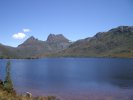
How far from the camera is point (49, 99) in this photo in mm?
48219

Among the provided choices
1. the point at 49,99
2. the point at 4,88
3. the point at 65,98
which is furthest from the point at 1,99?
the point at 65,98

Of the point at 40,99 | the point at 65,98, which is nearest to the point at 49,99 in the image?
the point at 40,99

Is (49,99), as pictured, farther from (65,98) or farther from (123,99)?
(123,99)

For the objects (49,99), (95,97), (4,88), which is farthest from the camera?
(95,97)

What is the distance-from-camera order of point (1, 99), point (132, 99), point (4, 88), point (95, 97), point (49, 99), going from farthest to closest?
1. point (95, 97)
2. point (132, 99)
3. point (49, 99)
4. point (4, 88)
5. point (1, 99)

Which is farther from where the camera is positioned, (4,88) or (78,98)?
(78,98)

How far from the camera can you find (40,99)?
44875mm

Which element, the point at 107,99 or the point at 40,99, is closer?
the point at 40,99

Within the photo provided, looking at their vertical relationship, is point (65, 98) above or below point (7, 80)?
below

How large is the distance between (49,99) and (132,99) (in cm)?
1919

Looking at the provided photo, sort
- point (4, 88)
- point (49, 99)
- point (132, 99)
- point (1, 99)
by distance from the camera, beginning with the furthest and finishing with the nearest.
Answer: point (132, 99) < point (49, 99) < point (4, 88) < point (1, 99)

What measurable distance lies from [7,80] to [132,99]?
28.0m

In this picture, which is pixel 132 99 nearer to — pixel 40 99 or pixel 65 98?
pixel 65 98

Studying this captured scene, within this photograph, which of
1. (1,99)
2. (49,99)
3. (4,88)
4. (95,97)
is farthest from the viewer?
(95,97)
